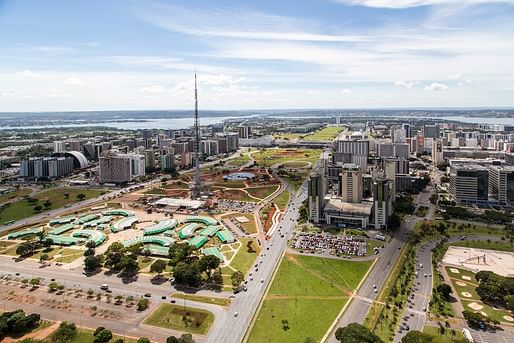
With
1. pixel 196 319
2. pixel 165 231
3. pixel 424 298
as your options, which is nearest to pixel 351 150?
pixel 165 231

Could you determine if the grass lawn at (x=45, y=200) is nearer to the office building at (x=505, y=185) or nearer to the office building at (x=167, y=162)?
the office building at (x=167, y=162)

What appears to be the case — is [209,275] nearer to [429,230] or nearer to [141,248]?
[141,248]

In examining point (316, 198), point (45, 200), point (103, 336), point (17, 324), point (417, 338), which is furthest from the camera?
point (45, 200)

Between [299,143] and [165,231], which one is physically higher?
[299,143]

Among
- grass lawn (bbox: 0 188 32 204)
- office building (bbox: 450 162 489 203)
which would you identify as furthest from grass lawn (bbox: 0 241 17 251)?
office building (bbox: 450 162 489 203)

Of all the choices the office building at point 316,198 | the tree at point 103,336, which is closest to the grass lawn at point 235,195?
the office building at point 316,198

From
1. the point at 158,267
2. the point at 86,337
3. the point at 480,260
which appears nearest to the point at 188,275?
the point at 158,267

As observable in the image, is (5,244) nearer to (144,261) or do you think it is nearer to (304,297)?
(144,261)

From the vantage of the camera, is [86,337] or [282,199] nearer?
[86,337]
